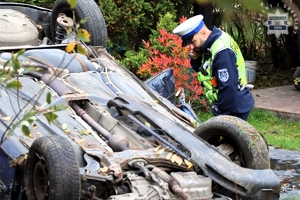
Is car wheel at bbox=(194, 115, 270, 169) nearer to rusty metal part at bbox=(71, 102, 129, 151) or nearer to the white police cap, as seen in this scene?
rusty metal part at bbox=(71, 102, 129, 151)

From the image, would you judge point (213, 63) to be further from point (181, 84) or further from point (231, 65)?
point (181, 84)

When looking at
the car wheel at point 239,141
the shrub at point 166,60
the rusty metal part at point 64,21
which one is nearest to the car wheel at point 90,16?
the rusty metal part at point 64,21

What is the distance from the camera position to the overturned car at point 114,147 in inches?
147

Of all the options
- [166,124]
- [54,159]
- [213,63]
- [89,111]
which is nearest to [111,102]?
[89,111]

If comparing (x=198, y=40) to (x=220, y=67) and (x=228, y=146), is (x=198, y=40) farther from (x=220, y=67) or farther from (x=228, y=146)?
(x=228, y=146)

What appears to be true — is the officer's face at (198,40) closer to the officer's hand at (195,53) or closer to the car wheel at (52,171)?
the officer's hand at (195,53)

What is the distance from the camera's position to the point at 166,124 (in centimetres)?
464

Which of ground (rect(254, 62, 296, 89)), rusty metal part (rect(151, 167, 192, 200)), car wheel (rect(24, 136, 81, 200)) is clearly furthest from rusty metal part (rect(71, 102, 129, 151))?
ground (rect(254, 62, 296, 89))

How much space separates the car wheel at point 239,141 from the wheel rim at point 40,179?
4.91 ft

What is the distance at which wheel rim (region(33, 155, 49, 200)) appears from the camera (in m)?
3.67

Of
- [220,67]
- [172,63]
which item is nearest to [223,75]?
[220,67]

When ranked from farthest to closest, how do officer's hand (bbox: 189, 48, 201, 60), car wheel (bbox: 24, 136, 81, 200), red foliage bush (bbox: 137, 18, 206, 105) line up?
red foliage bush (bbox: 137, 18, 206, 105) < officer's hand (bbox: 189, 48, 201, 60) < car wheel (bbox: 24, 136, 81, 200)

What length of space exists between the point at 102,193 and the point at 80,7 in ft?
10.5

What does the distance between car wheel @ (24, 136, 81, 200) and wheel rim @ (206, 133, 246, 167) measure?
4.57 feet
